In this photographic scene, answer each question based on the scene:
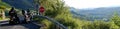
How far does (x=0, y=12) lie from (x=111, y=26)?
1946 centimetres

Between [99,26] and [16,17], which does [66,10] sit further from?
[99,26]

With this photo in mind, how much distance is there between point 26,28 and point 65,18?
230cm

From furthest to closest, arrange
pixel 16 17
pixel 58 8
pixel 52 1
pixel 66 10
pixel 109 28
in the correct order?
pixel 52 1 < pixel 66 10 < pixel 58 8 < pixel 16 17 < pixel 109 28

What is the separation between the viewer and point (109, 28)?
19172mm

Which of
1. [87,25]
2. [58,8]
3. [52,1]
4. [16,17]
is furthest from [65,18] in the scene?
[52,1]

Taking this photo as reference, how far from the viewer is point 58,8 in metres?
34.3

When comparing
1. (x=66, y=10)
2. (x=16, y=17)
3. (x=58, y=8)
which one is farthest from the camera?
(x=66, y=10)

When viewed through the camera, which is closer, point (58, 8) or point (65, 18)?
point (65, 18)

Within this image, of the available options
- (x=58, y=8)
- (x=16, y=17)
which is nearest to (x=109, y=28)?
(x=16, y=17)

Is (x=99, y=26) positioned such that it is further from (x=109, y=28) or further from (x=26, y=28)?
(x=26, y=28)

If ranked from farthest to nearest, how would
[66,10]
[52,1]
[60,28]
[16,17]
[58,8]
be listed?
1. [52,1]
2. [66,10]
3. [58,8]
4. [16,17]
5. [60,28]

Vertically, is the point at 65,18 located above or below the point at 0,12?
above

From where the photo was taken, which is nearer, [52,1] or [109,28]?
[109,28]

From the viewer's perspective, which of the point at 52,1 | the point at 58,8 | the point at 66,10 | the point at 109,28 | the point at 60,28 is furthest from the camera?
the point at 52,1
